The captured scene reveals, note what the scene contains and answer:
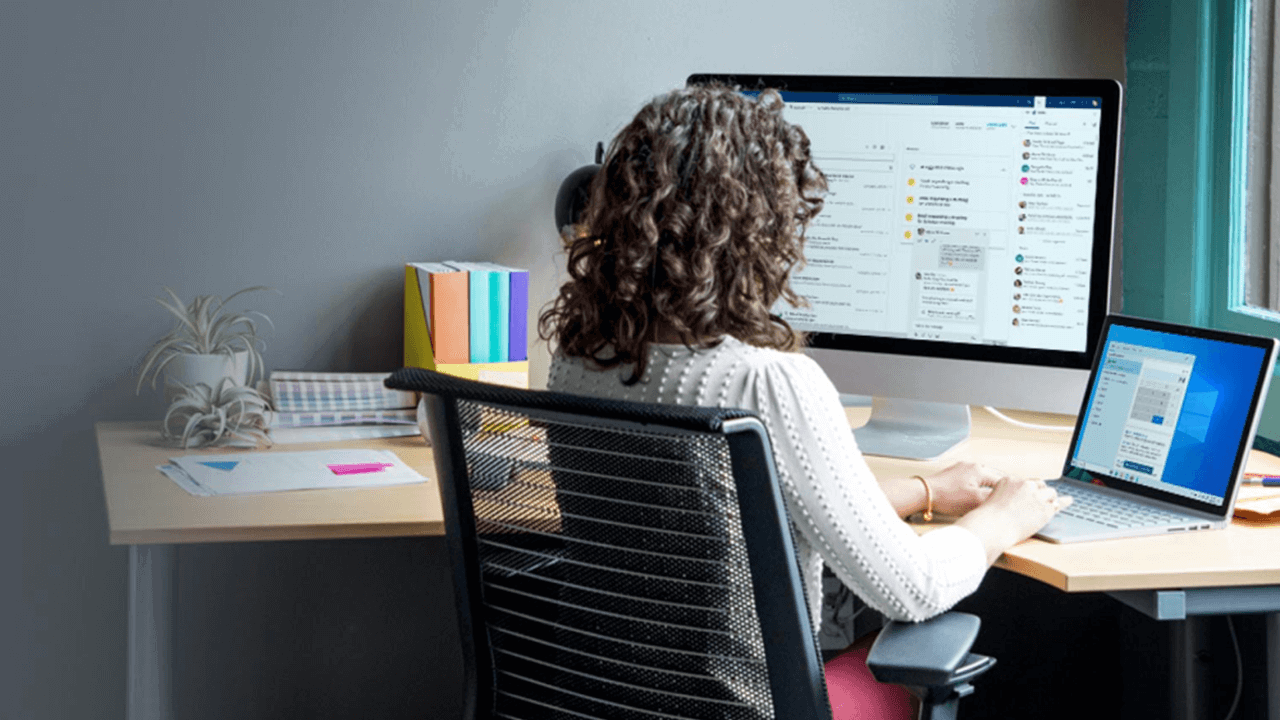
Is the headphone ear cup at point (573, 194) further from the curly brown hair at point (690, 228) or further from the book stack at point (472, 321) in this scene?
→ the curly brown hair at point (690, 228)

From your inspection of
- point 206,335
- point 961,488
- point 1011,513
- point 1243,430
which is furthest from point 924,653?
point 206,335

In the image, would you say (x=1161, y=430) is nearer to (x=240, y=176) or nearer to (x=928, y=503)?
(x=928, y=503)

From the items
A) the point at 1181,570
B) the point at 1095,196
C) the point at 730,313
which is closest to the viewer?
the point at 730,313

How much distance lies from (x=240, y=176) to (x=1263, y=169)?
5.76 feet

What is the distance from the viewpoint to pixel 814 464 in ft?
4.04

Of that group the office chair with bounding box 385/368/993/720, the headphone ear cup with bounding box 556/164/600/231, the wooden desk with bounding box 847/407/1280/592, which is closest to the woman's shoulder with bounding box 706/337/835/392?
the office chair with bounding box 385/368/993/720

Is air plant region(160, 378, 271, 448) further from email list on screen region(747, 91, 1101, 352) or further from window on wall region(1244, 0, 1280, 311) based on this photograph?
window on wall region(1244, 0, 1280, 311)

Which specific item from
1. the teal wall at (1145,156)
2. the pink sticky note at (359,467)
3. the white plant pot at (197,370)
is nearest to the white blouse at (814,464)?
the pink sticky note at (359,467)

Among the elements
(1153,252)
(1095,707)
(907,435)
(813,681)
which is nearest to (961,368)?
(907,435)

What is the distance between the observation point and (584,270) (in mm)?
1354

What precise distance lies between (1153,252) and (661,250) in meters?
1.50

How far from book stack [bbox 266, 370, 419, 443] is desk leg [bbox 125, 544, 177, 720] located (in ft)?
1.08

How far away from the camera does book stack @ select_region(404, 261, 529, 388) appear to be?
2070 millimetres

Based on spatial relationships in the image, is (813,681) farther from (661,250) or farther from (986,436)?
(986,436)
